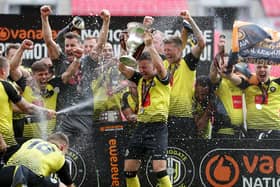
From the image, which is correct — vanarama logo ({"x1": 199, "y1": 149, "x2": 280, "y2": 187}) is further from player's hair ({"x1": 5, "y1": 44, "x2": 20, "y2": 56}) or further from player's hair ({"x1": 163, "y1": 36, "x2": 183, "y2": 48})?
player's hair ({"x1": 5, "y1": 44, "x2": 20, "y2": 56})

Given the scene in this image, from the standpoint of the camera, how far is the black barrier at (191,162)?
10531 mm

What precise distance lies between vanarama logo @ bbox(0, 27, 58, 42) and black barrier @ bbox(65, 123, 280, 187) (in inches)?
69.4

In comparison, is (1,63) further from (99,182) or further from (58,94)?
(99,182)

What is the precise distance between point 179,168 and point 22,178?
9.22ft

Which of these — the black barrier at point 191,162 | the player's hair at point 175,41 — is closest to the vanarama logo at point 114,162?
the black barrier at point 191,162

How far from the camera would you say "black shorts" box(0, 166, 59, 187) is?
8344 millimetres

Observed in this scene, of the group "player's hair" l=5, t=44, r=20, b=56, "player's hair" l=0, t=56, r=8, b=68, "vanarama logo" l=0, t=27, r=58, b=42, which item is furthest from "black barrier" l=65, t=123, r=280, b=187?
"vanarama logo" l=0, t=27, r=58, b=42

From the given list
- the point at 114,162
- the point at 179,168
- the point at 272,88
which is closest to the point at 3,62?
the point at 114,162

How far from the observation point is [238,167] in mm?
10648

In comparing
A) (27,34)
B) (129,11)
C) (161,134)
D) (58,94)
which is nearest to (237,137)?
(161,134)

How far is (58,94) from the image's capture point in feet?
35.8

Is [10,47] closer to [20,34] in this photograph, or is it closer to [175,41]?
[20,34]

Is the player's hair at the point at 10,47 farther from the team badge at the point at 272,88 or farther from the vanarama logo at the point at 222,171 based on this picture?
the team badge at the point at 272,88

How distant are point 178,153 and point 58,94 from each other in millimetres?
1708
